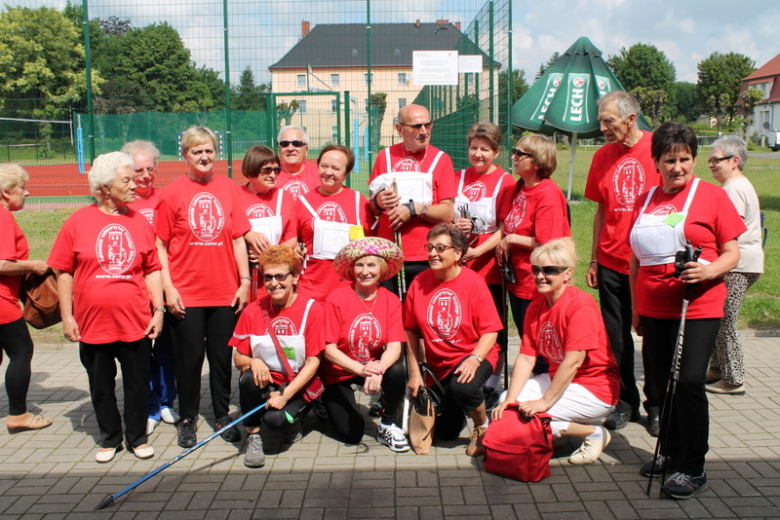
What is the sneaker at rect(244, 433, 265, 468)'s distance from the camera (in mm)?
4090

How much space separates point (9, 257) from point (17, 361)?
0.72m

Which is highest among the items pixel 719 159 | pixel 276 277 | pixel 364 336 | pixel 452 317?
pixel 719 159

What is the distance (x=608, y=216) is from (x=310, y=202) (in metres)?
2.00

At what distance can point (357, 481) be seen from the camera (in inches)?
154

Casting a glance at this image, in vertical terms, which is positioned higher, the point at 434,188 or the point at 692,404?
the point at 434,188

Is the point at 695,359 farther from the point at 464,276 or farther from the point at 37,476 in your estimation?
the point at 37,476

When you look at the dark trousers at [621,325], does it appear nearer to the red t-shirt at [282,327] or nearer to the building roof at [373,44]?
the red t-shirt at [282,327]

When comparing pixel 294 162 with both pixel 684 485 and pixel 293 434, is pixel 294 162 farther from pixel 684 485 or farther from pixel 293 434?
pixel 684 485

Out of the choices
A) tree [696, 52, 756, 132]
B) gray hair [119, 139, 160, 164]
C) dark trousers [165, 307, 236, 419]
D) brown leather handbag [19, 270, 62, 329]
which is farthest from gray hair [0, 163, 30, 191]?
tree [696, 52, 756, 132]

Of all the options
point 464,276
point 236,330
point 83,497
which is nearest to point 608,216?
point 464,276

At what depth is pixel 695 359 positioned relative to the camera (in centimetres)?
355

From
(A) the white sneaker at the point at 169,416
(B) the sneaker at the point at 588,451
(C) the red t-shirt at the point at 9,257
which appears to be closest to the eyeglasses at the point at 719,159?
(B) the sneaker at the point at 588,451

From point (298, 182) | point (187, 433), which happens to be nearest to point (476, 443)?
point (187, 433)

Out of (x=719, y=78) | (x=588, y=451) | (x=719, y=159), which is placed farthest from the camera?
(x=719, y=78)
